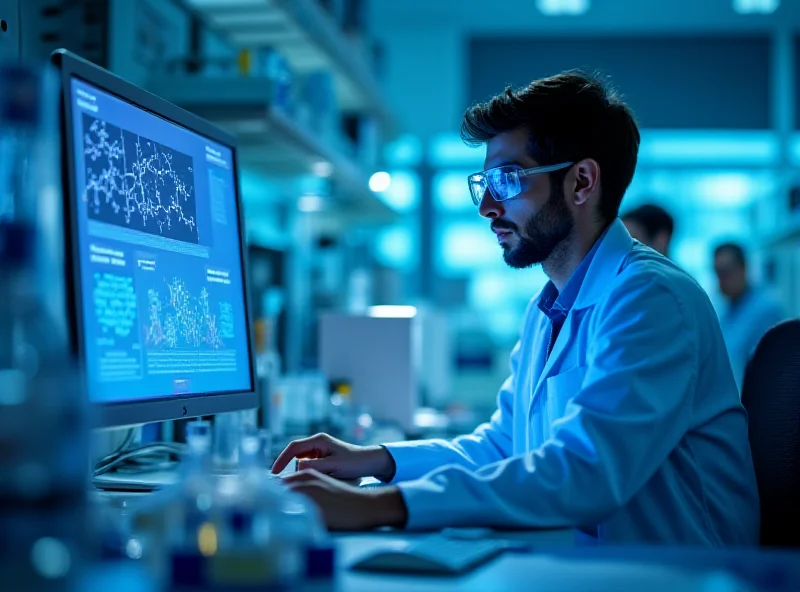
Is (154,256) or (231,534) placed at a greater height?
(154,256)

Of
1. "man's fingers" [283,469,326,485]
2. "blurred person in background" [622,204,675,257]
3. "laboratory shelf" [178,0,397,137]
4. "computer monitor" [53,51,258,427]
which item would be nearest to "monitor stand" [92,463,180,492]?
"computer monitor" [53,51,258,427]

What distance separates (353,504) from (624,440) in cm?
37

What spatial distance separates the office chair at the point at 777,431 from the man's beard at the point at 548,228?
15.6 inches

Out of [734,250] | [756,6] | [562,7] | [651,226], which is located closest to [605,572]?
[651,226]

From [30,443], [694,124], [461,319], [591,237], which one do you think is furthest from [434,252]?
[30,443]

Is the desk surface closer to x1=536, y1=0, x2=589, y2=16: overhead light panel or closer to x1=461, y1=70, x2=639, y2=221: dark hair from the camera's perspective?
x1=461, y1=70, x2=639, y2=221: dark hair

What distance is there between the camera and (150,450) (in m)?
1.62

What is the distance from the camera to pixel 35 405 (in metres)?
0.68

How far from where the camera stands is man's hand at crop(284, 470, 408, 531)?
106 cm

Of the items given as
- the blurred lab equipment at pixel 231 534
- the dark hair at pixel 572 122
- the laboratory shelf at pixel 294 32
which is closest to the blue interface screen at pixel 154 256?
the blurred lab equipment at pixel 231 534

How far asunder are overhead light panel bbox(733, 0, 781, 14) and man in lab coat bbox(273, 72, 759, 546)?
5730 millimetres

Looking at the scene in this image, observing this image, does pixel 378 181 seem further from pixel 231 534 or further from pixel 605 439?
pixel 231 534

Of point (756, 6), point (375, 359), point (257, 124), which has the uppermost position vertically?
point (756, 6)

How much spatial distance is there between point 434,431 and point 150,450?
5.45 feet
